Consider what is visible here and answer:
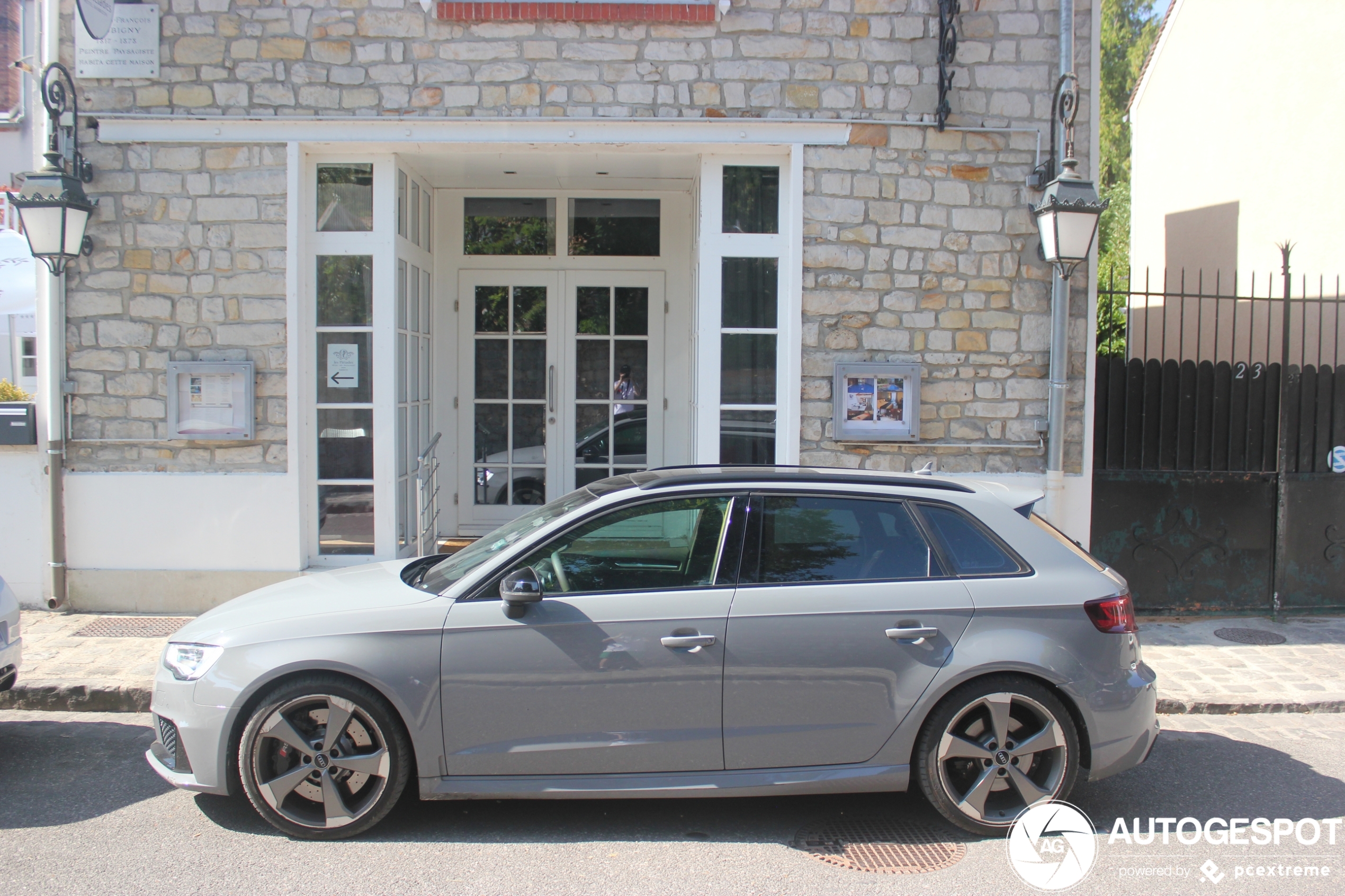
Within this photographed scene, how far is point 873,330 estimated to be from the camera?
7.18 metres

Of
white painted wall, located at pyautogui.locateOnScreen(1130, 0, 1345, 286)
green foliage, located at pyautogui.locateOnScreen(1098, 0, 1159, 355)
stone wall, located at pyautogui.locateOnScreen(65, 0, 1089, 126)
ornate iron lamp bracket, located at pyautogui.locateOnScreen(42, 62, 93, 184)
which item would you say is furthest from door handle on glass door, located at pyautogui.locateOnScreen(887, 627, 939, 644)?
green foliage, located at pyautogui.locateOnScreen(1098, 0, 1159, 355)

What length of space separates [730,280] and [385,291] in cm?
262

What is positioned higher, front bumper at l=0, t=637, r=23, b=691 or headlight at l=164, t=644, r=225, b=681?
headlight at l=164, t=644, r=225, b=681

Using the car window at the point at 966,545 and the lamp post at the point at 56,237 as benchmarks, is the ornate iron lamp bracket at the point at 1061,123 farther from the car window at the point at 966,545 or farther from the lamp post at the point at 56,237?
the lamp post at the point at 56,237

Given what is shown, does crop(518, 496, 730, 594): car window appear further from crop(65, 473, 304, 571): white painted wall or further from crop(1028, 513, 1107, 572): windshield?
crop(65, 473, 304, 571): white painted wall

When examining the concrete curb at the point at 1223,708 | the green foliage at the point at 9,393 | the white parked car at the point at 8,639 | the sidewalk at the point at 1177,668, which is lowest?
the concrete curb at the point at 1223,708

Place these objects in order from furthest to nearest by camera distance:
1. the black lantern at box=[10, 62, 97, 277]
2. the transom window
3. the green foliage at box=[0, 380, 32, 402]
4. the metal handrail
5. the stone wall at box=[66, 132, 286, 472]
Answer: the transom window, the metal handrail, the green foliage at box=[0, 380, 32, 402], the stone wall at box=[66, 132, 286, 472], the black lantern at box=[10, 62, 97, 277]

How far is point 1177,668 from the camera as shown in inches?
244

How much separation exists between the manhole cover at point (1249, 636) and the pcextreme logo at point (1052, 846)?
368 cm

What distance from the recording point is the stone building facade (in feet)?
23.0

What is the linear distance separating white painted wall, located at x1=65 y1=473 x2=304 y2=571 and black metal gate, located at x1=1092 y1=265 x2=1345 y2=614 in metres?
6.21

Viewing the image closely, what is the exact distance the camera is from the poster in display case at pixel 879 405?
711 centimetres

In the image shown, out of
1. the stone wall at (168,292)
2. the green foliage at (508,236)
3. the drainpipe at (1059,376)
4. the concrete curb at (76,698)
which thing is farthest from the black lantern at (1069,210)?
the concrete curb at (76,698)

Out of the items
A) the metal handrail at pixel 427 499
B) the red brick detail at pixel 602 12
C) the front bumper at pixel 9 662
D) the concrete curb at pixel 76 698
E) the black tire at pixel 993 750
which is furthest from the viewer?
the metal handrail at pixel 427 499
